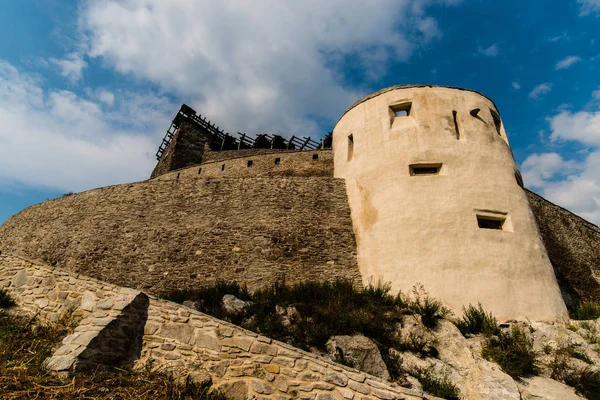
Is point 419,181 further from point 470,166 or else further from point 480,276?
point 480,276

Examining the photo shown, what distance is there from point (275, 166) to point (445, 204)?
1126cm

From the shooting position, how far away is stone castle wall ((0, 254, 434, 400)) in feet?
15.6

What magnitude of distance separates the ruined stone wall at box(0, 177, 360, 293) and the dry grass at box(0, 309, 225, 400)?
4921 millimetres

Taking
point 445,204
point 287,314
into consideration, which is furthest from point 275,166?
point 287,314

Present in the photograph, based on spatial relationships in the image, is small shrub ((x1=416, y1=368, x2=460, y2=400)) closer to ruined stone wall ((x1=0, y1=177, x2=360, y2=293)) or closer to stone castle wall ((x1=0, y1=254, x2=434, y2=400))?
stone castle wall ((x1=0, y1=254, x2=434, y2=400))

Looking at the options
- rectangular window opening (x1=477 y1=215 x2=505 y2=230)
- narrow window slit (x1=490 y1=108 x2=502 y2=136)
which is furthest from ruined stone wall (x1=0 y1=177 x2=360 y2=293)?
narrow window slit (x1=490 y1=108 x2=502 y2=136)

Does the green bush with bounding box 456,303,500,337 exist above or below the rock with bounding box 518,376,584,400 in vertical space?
above

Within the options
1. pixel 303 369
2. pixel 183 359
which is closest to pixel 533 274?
pixel 303 369

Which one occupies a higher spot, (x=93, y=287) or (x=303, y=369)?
(x=93, y=287)

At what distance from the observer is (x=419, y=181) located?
402 inches

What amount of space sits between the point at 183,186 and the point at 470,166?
33.2 ft

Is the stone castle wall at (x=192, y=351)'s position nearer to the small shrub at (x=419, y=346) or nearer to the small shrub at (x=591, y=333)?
the small shrub at (x=419, y=346)

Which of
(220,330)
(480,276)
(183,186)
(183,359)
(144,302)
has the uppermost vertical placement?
(183,186)

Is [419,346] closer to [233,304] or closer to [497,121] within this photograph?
[233,304]
